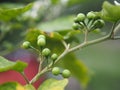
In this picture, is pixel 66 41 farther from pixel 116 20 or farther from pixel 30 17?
pixel 30 17

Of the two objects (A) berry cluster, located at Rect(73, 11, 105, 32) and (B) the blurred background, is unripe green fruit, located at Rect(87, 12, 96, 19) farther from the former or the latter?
(B) the blurred background

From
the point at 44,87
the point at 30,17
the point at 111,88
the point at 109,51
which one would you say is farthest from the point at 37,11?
the point at 109,51

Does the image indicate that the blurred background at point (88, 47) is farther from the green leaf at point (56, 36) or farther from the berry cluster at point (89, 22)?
the berry cluster at point (89, 22)

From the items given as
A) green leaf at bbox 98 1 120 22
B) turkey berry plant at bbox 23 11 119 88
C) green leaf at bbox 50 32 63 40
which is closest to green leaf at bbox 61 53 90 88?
green leaf at bbox 50 32 63 40

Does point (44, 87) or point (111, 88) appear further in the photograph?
point (111, 88)

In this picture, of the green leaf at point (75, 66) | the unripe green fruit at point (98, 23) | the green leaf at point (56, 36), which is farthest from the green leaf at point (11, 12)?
the green leaf at point (75, 66)

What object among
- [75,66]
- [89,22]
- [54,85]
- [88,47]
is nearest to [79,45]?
[89,22]
